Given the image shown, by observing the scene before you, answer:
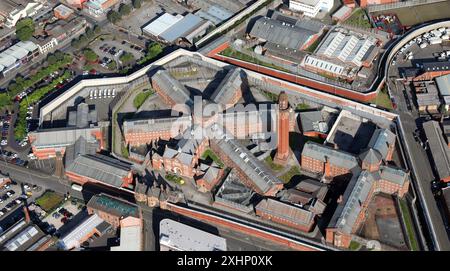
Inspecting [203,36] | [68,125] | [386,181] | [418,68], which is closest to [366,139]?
[386,181]

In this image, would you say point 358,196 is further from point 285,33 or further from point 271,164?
point 285,33

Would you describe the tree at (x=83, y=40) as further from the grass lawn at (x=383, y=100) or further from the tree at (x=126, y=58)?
the grass lawn at (x=383, y=100)

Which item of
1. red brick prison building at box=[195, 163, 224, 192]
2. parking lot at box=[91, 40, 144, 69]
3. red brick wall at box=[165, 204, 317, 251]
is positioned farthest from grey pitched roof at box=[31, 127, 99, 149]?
red brick wall at box=[165, 204, 317, 251]

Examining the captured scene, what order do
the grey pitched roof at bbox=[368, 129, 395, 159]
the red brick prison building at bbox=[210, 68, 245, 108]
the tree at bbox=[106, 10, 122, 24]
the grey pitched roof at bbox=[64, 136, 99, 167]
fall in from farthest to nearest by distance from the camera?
the tree at bbox=[106, 10, 122, 24] < the red brick prison building at bbox=[210, 68, 245, 108] < the grey pitched roof at bbox=[64, 136, 99, 167] < the grey pitched roof at bbox=[368, 129, 395, 159]

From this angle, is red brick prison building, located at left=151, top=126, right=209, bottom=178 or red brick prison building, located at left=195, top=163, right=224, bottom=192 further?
red brick prison building, located at left=151, top=126, right=209, bottom=178

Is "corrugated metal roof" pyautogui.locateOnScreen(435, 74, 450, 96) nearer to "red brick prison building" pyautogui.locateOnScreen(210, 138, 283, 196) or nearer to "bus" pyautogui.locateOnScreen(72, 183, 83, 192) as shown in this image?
"red brick prison building" pyautogui.locateOnScreen(210, 138, 283, 196)

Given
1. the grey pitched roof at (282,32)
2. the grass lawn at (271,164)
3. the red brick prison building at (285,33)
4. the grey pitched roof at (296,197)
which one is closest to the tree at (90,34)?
the red brick prison building at (285,33)

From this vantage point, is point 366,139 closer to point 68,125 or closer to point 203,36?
→ point 203,36
